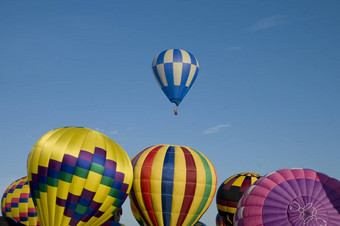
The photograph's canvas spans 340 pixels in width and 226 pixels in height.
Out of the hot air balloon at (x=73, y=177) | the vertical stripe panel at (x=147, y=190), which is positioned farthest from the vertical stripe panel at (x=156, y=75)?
the hot air balloon at (x=73, y=177)

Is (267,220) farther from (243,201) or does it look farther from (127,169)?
(127,169)

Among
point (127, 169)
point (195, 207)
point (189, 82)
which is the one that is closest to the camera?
point (127, 169)

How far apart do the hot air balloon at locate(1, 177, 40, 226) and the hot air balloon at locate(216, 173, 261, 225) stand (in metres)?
11.6

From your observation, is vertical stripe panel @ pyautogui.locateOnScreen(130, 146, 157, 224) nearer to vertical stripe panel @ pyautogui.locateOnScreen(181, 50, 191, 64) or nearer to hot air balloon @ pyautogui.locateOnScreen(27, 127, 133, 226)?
hot air balloon @ pyautogui.locateOnScreen(27, 127, 133, 226)

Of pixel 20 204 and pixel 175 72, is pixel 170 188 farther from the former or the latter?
pixel 20 204

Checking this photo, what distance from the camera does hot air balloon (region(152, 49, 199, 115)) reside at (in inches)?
1329

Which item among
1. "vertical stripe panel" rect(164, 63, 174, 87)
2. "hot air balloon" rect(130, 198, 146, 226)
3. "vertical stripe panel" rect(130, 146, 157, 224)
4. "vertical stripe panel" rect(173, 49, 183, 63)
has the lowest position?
"hot air balloon" rect(130, 198, 146, 226)

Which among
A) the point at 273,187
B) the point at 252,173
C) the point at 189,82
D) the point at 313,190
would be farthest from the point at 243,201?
the point at 189,82

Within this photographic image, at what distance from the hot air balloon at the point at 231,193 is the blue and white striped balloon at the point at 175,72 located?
6.32 m

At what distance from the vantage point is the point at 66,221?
21.8 m

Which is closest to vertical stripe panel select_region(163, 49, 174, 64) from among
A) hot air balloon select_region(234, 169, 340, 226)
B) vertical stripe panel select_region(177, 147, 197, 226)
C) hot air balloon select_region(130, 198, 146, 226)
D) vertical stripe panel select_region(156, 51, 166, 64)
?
vertical stripe panel select_region(156, 51, 166, 64)

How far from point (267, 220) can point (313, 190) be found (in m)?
2.07

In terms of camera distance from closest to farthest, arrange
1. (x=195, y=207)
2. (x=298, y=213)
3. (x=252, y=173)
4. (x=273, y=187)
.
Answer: (x=298, y=213)
(x=273, y=187)
(x=195, y=207)
(x=252, y=173)

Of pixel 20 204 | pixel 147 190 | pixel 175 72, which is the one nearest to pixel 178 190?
pixel 147 190
